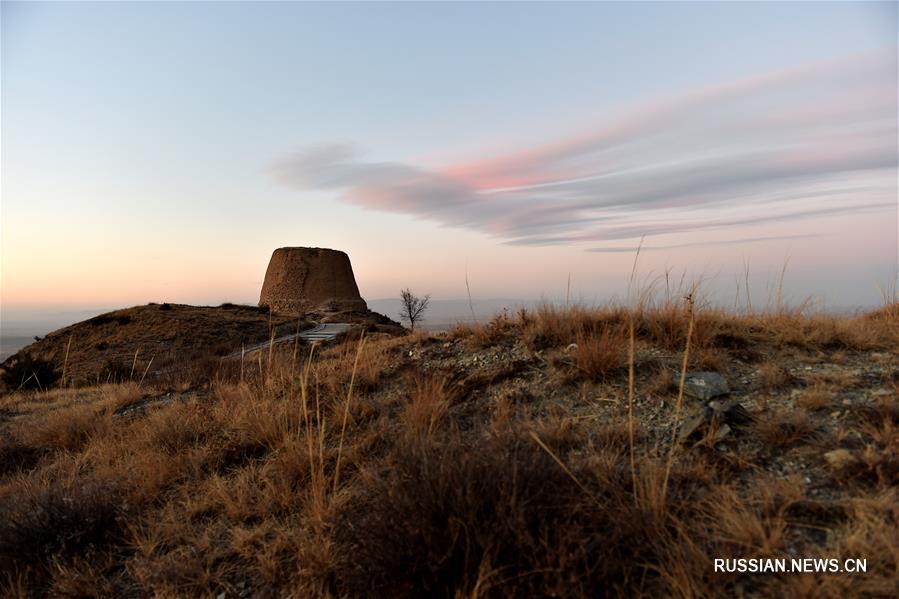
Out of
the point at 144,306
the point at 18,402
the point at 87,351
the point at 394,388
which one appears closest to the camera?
the point at 394,388

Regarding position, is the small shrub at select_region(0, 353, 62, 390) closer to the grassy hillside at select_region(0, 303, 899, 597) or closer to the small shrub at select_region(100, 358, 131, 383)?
the small shrub at select_region(100, 358, 131, 383)

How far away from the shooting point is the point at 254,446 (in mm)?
3883

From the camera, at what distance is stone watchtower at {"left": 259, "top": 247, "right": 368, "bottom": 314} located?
2494cm

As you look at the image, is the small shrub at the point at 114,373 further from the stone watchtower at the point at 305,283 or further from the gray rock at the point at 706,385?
the stone watchtower at the point at 305,283

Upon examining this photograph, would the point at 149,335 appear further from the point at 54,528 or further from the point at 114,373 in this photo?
the point at 54,528

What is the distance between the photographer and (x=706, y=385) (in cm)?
344

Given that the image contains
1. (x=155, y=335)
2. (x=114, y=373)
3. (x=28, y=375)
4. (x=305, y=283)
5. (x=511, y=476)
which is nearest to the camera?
(x=511, y=476)

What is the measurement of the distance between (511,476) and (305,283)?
24601 millimetres

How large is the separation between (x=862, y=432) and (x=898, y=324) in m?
3.23

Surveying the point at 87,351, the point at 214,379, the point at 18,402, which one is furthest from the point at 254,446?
the point at 87,351

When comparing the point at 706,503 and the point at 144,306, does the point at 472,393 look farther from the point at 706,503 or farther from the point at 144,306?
the point at 144,306

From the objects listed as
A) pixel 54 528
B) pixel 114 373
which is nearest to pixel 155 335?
pixel 114 373

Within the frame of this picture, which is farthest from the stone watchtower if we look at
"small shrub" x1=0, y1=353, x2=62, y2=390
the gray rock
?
the gray rock

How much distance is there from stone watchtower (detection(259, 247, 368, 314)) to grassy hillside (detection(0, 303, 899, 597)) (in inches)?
783
